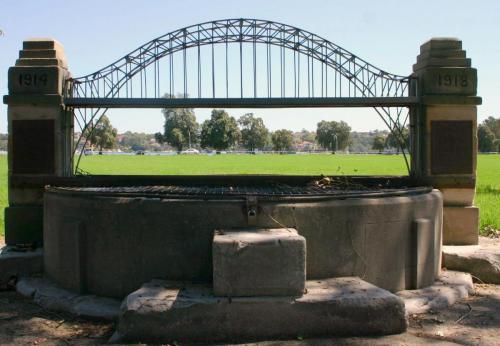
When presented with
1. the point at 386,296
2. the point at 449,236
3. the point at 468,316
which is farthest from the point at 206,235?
the point at 449,236

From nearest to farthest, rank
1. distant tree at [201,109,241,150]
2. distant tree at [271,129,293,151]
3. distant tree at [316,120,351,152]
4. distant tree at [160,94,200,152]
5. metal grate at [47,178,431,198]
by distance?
metal grate at [47,178,431,198]
distant tree at [201,109,241,150]
distant tree at [160,94,200,152]
distant tree at [316,120,351,152]
distant tree at [271,129,293,151]

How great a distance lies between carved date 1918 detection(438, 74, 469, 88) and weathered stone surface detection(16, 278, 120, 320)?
6015mm

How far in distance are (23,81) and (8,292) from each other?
11.0ft

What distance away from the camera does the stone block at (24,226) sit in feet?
29.3

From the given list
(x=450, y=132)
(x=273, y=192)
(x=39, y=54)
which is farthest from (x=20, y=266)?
(x=450, y=132)

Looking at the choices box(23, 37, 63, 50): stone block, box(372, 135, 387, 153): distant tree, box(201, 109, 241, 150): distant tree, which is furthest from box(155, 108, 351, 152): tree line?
box(23, 37, 63, 50): stone block

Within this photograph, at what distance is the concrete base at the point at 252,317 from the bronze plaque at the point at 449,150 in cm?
428

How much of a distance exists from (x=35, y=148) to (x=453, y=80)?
22.2ft

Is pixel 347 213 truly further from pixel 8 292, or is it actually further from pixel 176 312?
pixel 8 292

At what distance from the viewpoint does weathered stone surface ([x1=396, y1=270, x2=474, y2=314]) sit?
650 centimetres

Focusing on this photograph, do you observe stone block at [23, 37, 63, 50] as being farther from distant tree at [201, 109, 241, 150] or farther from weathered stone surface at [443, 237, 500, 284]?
distant tree at [201, 109, 241, 150]

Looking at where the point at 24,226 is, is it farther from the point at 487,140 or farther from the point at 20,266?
the point at 487,140

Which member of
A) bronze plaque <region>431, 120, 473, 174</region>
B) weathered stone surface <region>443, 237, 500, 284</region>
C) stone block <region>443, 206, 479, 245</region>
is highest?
bronze plaque <region>431, 120, 473, 174</region>

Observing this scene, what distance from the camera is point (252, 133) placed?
119 m
